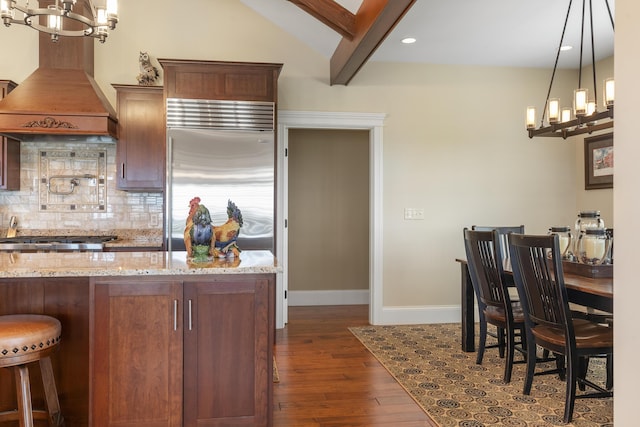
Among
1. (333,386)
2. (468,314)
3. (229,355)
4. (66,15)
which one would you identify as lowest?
(333,386)

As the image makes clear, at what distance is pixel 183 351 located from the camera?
2.15 meters

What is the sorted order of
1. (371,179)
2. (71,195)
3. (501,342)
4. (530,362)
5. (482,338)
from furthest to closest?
(371,179) < (71,195) < (501,342) < (482,338) < (530,362)

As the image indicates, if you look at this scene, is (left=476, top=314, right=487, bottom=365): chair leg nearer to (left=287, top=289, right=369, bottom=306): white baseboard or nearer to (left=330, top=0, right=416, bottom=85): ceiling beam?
(left=330, top=0, right=416, bottom=85): ceiling beam

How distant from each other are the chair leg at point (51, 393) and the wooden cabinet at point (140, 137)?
2431 mm

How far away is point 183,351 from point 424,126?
11.6 ft

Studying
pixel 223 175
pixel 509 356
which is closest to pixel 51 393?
pixel 223 175

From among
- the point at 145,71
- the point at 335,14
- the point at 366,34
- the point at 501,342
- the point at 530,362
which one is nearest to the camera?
the point at 530,362

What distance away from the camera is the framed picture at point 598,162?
4559mm

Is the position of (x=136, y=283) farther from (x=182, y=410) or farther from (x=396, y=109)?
(x=396, y=109)

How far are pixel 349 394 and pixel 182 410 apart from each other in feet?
3.81

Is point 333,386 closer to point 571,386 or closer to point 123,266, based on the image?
point 571,386

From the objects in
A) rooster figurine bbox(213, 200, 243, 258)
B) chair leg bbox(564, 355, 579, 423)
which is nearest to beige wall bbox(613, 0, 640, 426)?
chair leg bbox(564, 355, 579, 423)

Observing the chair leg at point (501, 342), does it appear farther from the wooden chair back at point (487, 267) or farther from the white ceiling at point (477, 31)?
the white ceiling at point (477, 31)

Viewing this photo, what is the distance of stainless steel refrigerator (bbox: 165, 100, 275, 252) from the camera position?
4008mm
